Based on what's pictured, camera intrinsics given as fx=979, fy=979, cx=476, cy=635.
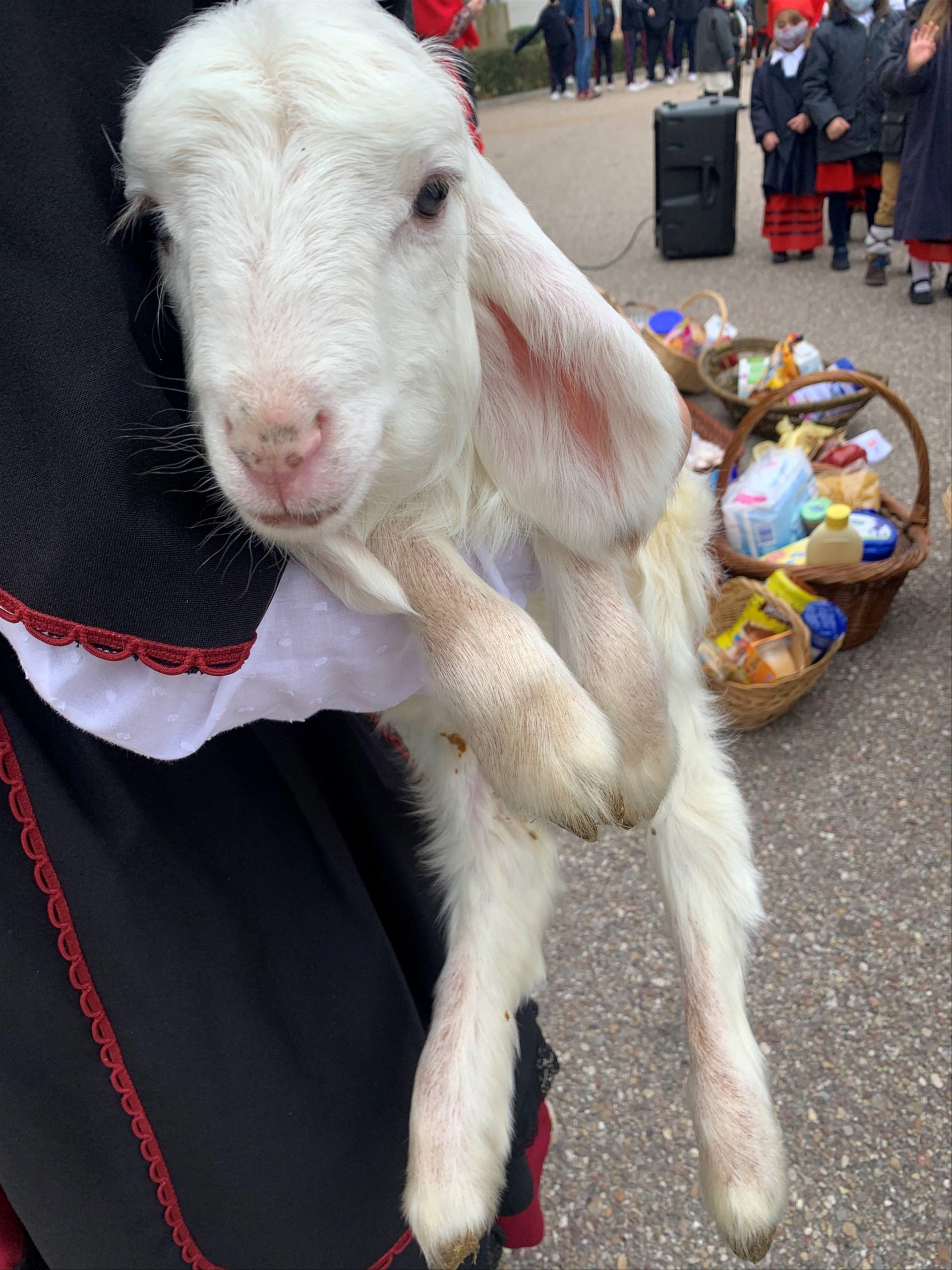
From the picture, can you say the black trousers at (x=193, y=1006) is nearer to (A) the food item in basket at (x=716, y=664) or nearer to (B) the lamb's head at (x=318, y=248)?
(B) the lamb's head at (x=318, y=248)

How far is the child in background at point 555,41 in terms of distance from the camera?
592 inches

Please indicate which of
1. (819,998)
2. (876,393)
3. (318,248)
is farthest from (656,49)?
(318,248)

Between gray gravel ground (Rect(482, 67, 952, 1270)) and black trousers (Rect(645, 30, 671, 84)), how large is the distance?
543 inches

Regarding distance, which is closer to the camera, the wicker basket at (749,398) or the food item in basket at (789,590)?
the food item in basket at (789,590)

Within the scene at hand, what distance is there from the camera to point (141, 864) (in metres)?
0.95

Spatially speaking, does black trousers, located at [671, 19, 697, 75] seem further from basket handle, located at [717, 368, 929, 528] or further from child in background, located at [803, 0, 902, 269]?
basket handle, located at [717, 368, 929, 528]

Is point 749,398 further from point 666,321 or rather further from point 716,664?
point 716,664

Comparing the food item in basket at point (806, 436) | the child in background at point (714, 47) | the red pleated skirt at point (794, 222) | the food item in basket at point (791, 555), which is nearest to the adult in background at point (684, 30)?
the child in background at point (714, 47)

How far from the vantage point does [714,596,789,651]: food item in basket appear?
10.8ft

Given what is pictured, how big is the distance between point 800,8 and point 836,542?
203 inches

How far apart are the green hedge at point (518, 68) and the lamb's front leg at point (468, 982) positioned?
59.7ft

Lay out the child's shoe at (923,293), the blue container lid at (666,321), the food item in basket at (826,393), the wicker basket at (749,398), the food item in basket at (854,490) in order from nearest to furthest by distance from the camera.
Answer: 1. the food item in basket at (854,490)
2. the wicker basket at (749,398)
3. the food item in basket at (826,393)
4. the blue container lid at (666,321)
5. the child's shoe at (923,293)

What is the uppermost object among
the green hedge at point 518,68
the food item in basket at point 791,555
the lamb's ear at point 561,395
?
the lamb's ear at point 561,395

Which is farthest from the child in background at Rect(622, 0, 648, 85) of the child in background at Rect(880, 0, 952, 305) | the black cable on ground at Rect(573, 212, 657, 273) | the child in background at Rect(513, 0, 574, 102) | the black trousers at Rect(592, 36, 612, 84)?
the child in background at Rect(880, 0, 952, 305)
